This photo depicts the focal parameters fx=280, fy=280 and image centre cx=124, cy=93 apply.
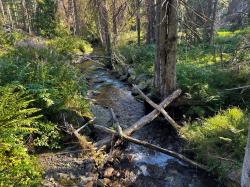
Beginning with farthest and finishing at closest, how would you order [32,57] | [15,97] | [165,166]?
[32,57] < [165,166] < [15,97]

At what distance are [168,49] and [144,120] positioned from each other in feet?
7.79

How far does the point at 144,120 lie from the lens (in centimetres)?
804

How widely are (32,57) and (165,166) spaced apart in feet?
22.6

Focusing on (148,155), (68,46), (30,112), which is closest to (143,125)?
(148,155)

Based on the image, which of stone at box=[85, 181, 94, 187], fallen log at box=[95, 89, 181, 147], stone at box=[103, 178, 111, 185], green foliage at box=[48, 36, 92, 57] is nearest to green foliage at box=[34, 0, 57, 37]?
green foliage at box=[48, 36, 92, 57]

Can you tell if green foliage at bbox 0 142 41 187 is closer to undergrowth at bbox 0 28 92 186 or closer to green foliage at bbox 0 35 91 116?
undergrowth at bbox 0 28 92 186

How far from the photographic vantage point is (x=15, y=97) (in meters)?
5.90

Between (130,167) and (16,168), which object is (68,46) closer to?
(130,167)

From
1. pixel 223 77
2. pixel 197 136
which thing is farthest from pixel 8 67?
pixel 223 77

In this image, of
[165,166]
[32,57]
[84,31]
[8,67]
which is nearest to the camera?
[165,166]

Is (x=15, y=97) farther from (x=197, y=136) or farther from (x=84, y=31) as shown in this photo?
(x=84, y=31)

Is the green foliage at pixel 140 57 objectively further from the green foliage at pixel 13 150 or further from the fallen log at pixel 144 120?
the green foliage at pixel 13 150

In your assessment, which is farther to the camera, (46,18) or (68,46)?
→ (46,18)

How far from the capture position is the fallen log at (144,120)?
6.82m
